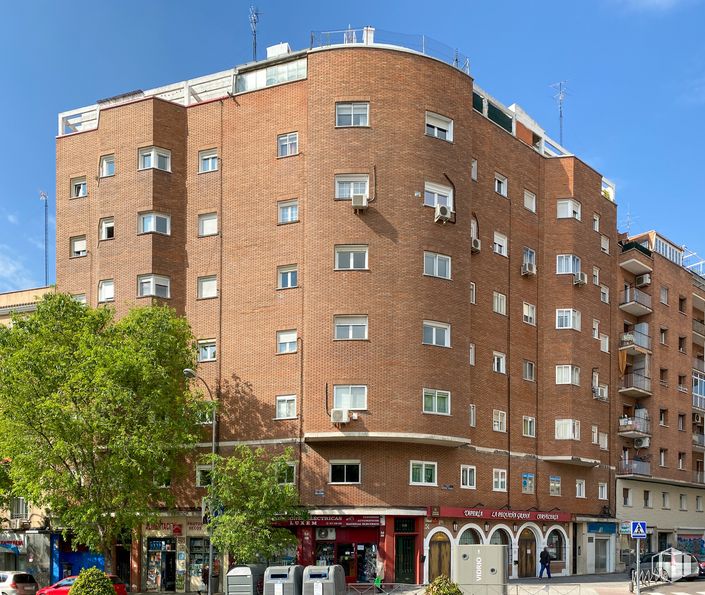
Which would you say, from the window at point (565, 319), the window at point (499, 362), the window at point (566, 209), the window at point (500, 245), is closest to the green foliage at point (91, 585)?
the window at point (499, 362)

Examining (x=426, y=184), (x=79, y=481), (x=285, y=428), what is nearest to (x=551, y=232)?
(x=426, y=184)

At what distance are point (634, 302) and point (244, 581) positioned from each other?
38.0 m

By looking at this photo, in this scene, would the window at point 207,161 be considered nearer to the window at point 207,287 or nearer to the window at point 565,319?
the window at point 207,287

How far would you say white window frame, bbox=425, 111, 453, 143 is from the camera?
50.3 m

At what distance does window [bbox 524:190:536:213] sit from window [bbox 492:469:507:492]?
15.9m

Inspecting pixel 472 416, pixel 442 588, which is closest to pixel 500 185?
pixel 472 416

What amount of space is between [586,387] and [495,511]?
40.2 feet

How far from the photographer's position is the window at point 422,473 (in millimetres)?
47812

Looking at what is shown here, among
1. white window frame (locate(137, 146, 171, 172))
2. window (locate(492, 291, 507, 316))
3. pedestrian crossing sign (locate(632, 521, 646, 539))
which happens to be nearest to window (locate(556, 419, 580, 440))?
window (locate(492, 291, 507, 316))

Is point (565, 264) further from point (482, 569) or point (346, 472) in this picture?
point (482, 569)

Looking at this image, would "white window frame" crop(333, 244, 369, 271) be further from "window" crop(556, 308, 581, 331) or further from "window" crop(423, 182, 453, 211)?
"window" crop(556, 308, 581, 331)

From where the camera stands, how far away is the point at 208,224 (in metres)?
53.6

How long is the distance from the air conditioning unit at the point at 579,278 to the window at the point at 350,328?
59.1 feet

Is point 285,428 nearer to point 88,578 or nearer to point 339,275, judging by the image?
point 339,275
